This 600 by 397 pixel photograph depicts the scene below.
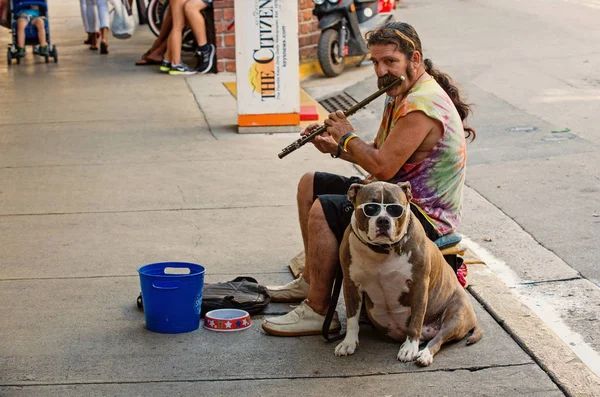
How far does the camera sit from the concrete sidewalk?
12.7ft

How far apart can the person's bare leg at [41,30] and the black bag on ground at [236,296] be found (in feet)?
28.5

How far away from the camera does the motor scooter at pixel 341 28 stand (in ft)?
37.3

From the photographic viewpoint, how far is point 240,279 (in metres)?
4.84

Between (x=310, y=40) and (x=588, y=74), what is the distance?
3.61 meters

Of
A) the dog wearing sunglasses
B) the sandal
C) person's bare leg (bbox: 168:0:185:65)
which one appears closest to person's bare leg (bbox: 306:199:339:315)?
the dog wearing sunglasses

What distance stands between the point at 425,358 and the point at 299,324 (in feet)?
2.16

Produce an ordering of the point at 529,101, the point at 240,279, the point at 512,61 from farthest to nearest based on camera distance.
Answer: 1. the point at 512,61
2. the point at 529,101
3. the point at 240,279

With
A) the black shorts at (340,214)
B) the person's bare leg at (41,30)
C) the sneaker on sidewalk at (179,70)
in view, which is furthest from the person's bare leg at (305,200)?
the person's bare leg at (41,30)

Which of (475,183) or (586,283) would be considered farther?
(475,183)

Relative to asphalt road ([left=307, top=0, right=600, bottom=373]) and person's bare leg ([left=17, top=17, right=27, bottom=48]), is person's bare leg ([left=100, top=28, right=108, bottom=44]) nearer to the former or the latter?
person's bare leg ([left=17, top=17, right=27, bottom=48])

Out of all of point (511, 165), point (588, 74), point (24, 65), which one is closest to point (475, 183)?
point (511, 165)

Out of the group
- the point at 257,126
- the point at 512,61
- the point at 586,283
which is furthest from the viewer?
the point at 512,61

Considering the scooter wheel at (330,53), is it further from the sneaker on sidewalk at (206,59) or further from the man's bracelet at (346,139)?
the man's bracelet at (346,139)

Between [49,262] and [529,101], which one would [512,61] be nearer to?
[529,101]
